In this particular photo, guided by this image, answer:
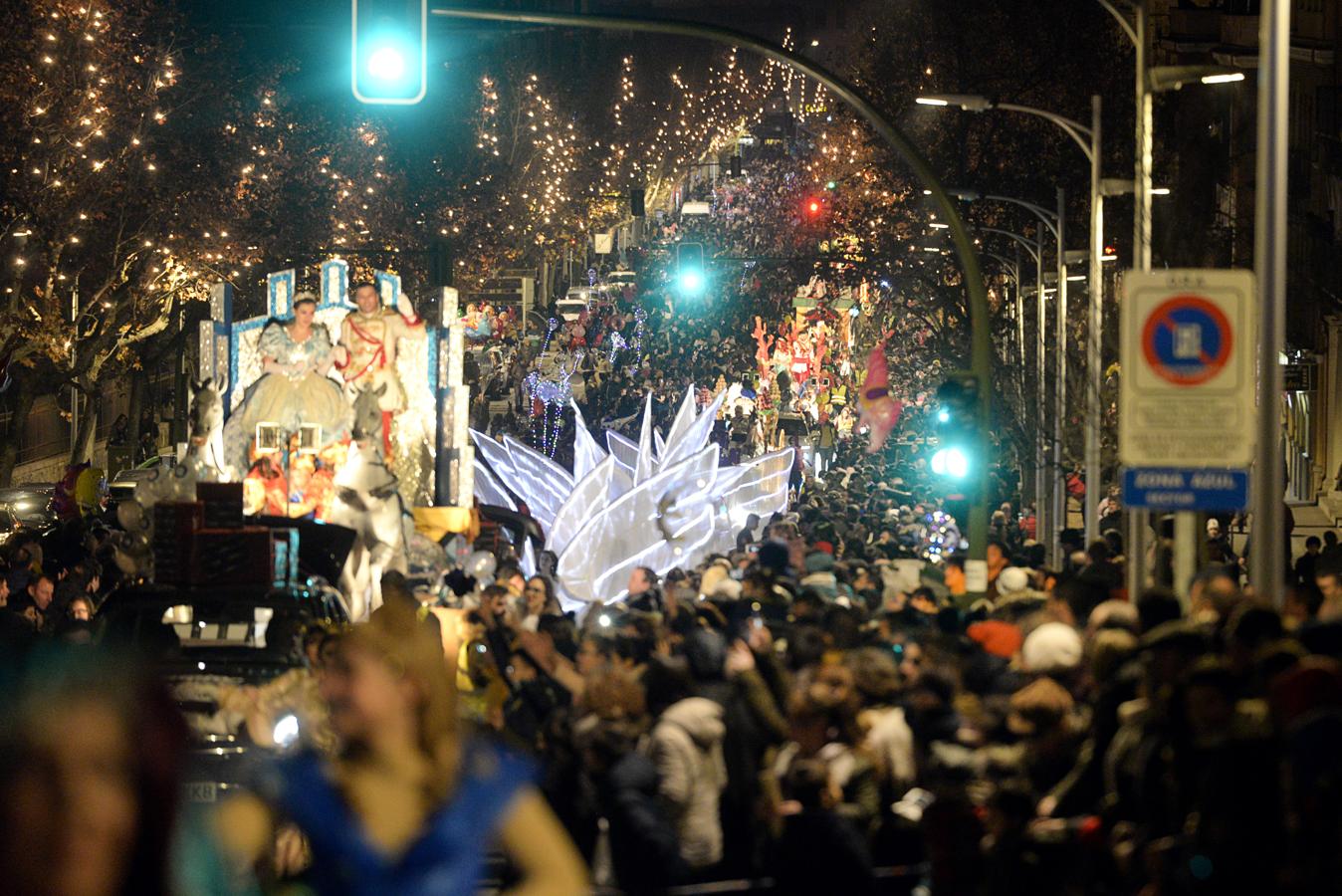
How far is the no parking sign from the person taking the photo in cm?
1200

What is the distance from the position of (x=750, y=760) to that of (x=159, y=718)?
687cm

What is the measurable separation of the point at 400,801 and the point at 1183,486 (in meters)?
8.49

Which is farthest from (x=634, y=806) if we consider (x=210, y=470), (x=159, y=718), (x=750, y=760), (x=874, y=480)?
(x=874, y=480)

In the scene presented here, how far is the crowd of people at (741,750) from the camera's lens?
12.0 ft

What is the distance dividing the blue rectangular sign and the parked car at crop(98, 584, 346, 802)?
5215 millimetres

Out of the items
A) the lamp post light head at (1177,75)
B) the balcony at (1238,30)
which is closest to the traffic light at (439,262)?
the lamp post light head at (1177,75)

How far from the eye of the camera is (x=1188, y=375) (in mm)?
12055

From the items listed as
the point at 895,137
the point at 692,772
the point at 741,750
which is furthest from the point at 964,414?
the point at 692,772

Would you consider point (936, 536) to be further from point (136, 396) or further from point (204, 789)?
point (136, 396)

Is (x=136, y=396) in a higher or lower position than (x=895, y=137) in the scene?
higher

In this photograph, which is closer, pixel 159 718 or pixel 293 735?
pixel 159 718

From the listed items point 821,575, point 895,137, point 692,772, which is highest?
point 895,137

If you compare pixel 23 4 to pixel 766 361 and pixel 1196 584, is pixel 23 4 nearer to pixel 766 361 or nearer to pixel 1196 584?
pixel 1196 584

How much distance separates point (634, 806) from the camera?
9000mm
